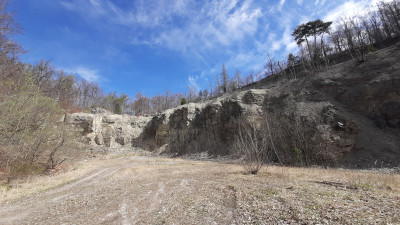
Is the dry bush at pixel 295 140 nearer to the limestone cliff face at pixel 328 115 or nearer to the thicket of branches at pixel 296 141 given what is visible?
the thicket of branches at pixel 296 141

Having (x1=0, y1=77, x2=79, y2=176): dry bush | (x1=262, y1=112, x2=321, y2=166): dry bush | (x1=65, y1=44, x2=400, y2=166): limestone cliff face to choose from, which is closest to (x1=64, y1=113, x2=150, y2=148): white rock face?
(x1=65, y1=44, x2=400, y2=166): limestone cliff face

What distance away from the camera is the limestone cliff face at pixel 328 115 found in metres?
15.3

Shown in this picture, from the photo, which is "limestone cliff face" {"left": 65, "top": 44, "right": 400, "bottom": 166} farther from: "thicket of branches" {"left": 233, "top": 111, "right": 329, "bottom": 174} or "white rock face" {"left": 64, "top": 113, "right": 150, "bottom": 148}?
"thicket of branches" {"left": 233, "top": 111, "right": 329, "bottom": 174}

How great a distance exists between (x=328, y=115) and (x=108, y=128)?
3720 centimetres

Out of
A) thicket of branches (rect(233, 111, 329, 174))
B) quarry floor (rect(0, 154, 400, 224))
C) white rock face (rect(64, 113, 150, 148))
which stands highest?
white rock face (rect(64, 113, 150, 148))

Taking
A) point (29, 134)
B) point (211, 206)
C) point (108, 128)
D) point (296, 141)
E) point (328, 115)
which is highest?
point (108, 128)

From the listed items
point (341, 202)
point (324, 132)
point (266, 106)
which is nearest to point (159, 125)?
point (266, 106)

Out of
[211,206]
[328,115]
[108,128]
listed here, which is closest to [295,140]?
[328,115]

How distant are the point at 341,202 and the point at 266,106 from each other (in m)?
20.2

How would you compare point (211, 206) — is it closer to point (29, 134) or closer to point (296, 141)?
point (29, 134)

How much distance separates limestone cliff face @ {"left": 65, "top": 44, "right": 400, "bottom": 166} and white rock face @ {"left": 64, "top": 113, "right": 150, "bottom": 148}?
183 millimetres

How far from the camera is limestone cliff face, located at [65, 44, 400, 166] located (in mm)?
15312

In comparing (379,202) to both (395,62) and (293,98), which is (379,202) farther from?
(395,62)

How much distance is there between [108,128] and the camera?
37.1 metres
